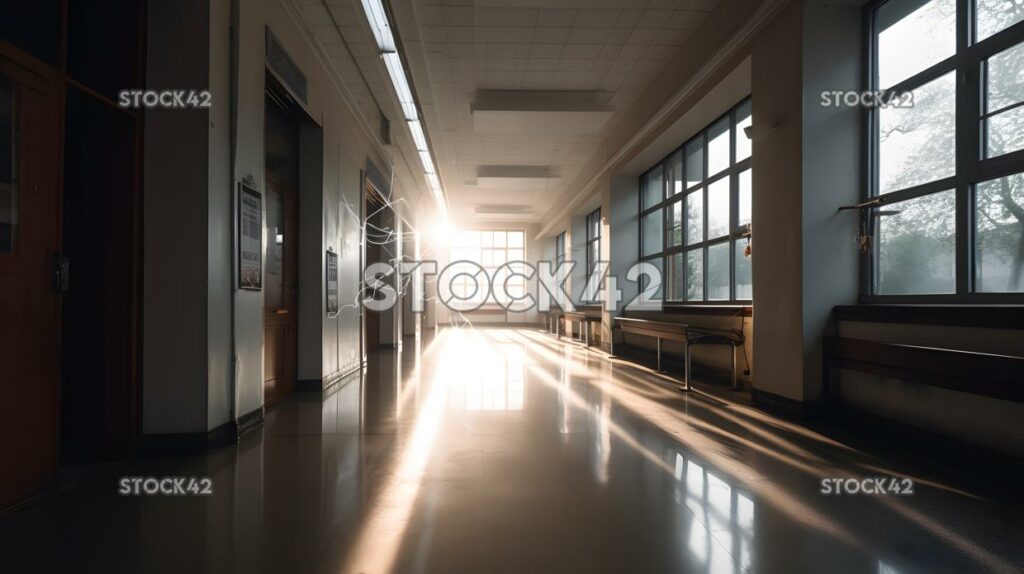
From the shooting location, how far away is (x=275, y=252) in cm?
484

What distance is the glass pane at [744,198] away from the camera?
565 centimetres

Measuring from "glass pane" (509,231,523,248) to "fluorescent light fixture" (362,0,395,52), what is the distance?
1384 centimetres

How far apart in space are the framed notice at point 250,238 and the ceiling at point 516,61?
1.73m

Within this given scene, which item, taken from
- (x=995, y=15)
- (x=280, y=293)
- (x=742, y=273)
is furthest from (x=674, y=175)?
(x=280, y=293)

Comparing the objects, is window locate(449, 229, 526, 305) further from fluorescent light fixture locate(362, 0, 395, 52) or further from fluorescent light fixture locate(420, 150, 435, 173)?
fluorescent light fixture locate(362, 0, 395, 52)

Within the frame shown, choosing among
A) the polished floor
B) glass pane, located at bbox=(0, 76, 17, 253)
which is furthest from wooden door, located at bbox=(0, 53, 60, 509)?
the polished floor

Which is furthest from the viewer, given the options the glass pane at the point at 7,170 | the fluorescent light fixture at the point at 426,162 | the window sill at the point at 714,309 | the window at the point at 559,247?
the window at the point at 559,247

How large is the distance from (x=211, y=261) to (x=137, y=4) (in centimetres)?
147

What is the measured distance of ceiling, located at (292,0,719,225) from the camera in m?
5.09

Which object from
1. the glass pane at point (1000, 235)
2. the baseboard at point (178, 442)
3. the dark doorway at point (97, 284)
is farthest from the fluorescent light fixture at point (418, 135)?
the glass pane at point (1000, 235)

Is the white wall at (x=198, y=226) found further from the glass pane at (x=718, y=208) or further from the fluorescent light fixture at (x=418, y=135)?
the glass pane at (x=718, y=208)

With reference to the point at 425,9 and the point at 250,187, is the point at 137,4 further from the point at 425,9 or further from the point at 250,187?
the point at 425,9

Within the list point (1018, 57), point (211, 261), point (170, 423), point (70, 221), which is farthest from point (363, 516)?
point (1018, 57)

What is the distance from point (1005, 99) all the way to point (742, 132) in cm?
292
